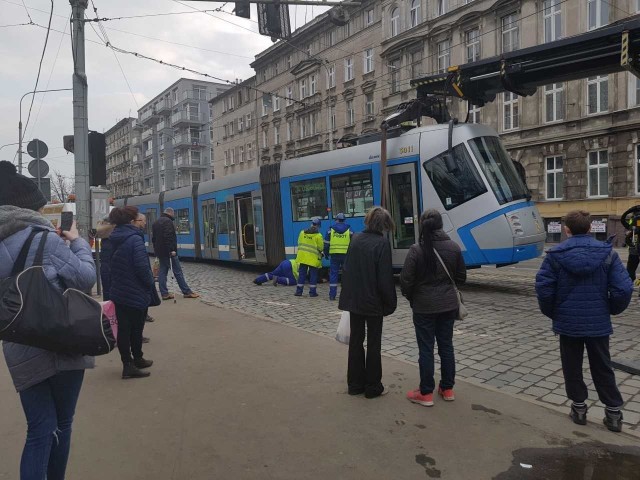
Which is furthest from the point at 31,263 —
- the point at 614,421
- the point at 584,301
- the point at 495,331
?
the point at 495,331

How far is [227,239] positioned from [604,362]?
1377 centimetres

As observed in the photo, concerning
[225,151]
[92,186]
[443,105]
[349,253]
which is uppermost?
[225,151]

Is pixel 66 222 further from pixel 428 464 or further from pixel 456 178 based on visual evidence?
pixel 456 178

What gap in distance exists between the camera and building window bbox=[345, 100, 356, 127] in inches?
1515

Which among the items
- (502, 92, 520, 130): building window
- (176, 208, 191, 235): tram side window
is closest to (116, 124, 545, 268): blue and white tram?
(176, 208, 191, 235): tram side window

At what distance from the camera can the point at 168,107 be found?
72.9m

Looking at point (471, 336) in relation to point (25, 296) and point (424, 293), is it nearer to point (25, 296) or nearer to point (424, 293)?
point (424, 293)

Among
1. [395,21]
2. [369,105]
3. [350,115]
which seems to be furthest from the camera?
[350,115]

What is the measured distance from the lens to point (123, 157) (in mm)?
90750

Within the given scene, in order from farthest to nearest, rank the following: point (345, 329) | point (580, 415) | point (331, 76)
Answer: point (331, 76) < point (345, 329) < point (580, 415)

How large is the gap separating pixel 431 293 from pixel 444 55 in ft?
99.6

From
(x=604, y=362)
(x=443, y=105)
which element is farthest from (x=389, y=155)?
(x=604, y=362)

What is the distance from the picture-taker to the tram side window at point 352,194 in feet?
37.1

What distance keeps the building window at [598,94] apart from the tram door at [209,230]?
19.3m
